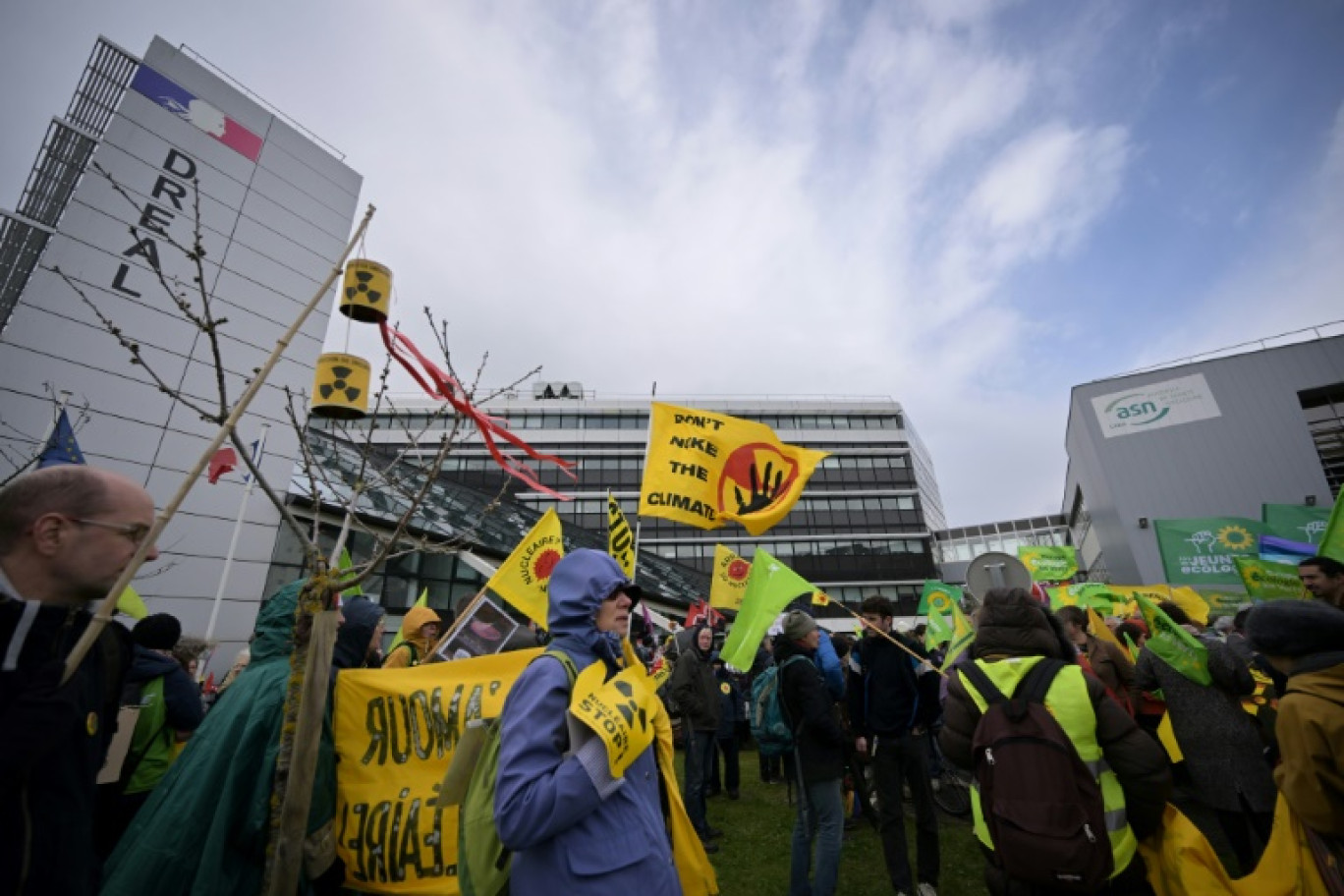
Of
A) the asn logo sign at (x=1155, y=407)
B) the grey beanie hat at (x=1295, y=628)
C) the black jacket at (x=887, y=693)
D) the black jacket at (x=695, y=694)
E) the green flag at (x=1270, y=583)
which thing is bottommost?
the black jacket at (x=695, y=694)

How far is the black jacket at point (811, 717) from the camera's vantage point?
428cm

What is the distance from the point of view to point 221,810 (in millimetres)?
2342

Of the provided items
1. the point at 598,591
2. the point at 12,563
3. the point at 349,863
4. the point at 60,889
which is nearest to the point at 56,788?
the point at 60,889

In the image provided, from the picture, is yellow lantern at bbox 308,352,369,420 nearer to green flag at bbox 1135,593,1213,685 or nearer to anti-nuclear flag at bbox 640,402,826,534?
anti-nuclear flag at bbox 640,402,826,534

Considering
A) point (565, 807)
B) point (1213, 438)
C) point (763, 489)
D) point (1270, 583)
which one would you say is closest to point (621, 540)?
point (763, 489)

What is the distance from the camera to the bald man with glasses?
1261 mm

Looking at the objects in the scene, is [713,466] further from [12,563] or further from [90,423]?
[90,423]

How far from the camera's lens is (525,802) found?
1713 millimetres

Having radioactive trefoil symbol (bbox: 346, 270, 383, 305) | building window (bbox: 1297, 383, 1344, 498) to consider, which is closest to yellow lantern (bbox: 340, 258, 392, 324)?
radioactive trefoil symbol (bbox: 346, 270, 383, 305)

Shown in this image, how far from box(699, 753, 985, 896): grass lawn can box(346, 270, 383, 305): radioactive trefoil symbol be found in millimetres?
5213

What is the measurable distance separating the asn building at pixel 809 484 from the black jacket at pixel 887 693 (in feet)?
119

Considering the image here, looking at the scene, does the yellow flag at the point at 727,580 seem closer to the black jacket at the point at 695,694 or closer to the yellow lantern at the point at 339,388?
the black jacket at the point at 695,694

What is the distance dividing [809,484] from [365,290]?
148 feet

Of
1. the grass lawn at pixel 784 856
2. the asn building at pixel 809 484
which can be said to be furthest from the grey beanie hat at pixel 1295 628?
the asn building at pixel 809 484
